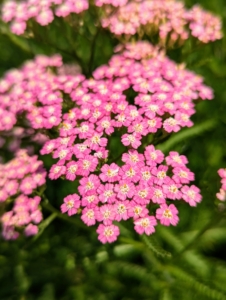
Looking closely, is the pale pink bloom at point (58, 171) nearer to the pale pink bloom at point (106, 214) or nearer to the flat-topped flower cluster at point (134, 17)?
the pale pink bloom at point (106, 214)

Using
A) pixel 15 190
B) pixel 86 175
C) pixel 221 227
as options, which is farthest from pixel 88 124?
pixel 221 227

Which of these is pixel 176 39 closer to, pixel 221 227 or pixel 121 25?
pixel 121 25

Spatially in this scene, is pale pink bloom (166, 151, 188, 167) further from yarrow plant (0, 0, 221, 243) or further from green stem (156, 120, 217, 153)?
green stem (156, 120, 217, 153)

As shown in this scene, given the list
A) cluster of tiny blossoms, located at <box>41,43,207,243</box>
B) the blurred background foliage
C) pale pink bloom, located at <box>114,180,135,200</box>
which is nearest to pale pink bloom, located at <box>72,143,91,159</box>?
cluster of tiny blossoms, located at <box>41,43,207,243</box>

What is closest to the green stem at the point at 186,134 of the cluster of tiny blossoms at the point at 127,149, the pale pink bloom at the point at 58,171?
the cluster of tiny blossoms at the point at 127,149

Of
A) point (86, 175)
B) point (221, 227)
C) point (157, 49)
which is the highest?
point (157, 49)

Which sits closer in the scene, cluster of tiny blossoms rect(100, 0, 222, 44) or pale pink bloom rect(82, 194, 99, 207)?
pale pink bloom rect(82, 194, 99, 207)
